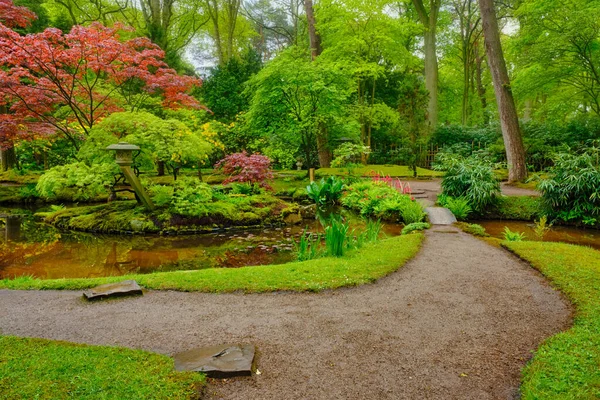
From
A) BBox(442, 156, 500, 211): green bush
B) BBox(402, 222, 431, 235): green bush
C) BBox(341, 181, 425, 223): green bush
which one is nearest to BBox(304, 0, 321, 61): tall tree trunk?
BBox(341, 181, 425, 223): green bush

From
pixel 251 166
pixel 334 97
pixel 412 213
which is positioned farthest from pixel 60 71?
pixel 412 213

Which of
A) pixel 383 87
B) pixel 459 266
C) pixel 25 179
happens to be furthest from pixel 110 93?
pixel 383 87

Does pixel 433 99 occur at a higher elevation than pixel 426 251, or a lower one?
higher

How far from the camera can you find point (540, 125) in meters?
16.7

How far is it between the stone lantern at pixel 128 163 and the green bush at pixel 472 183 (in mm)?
7252

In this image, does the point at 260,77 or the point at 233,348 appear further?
the point at 260,77

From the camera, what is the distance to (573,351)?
2672 millimetres

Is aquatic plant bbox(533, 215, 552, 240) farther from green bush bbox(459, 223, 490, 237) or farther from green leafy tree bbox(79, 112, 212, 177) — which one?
green leafy tree bbox(79, 112, 212, 177)

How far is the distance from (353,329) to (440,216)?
5647 millimetres

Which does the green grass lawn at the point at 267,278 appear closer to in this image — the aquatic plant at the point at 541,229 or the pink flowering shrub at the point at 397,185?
the aquatic plant at the point at 541,229

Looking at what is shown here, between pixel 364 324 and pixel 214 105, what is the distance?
Result: 15762 millimetres

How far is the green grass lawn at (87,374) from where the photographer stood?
2.12 m

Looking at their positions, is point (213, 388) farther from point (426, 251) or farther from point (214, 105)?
point (214, 105)

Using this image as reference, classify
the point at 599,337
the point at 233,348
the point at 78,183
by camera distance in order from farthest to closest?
1. the point at 78,183
2. the point at 599,337
3. the point at 233,348
